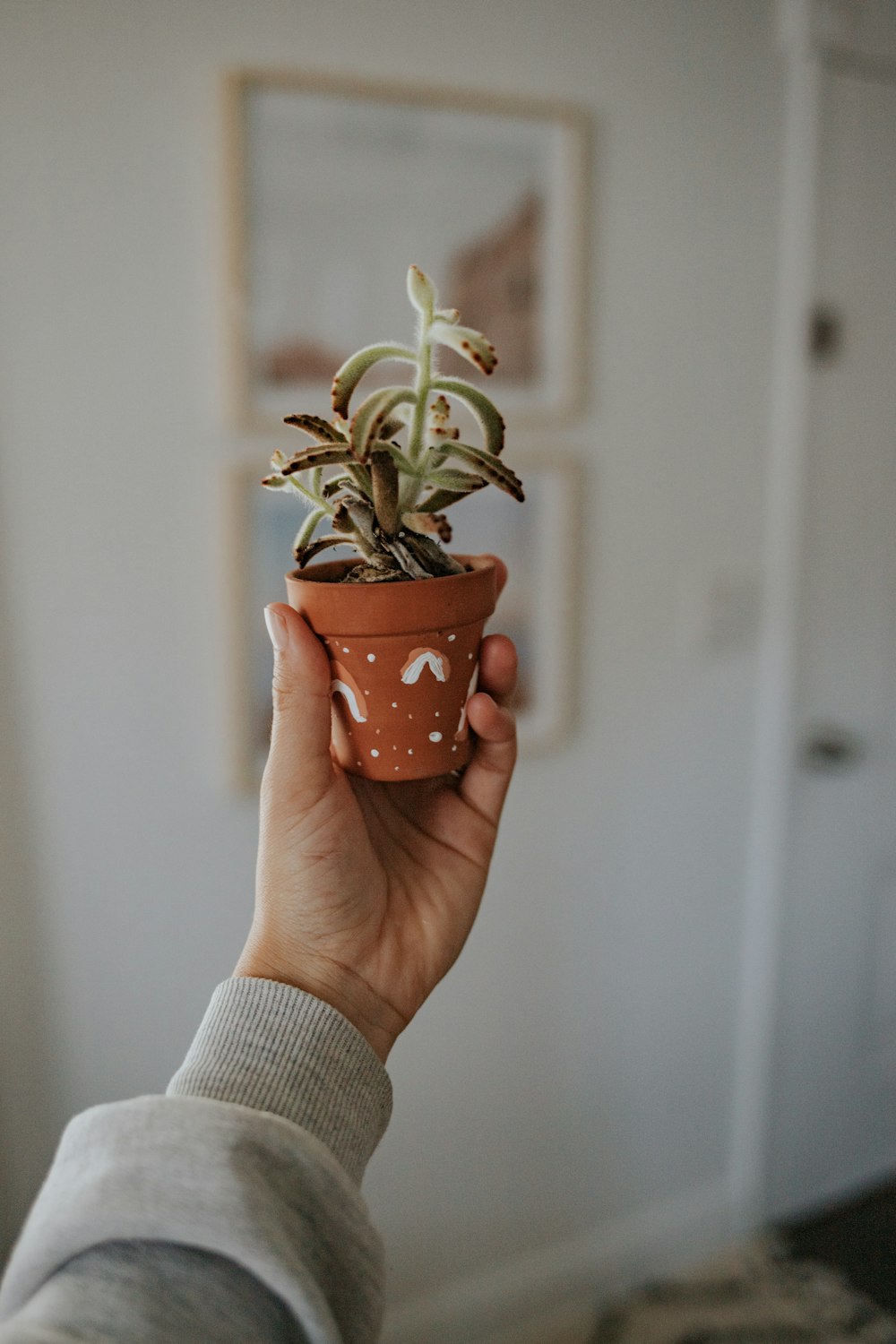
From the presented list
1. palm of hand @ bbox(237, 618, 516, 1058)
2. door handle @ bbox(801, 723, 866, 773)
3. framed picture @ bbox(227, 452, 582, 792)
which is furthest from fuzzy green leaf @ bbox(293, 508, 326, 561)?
door handle @ bbox(801, 723, 866, 773)

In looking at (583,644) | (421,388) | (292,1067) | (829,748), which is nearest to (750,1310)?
(829,748)

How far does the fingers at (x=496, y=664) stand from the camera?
0.85m

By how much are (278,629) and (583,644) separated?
3.53 ft

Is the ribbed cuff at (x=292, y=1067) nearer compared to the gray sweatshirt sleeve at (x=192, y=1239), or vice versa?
the gray sweatshirt sleeve at (x=192, y=1239)

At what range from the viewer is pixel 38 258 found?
1312 mm

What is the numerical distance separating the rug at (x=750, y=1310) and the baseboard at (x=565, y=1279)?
0.14 feet

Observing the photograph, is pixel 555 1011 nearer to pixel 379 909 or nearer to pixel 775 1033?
pixel 775 1033

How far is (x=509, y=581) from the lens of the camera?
170 cm

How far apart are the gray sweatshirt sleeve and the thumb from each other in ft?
0.78

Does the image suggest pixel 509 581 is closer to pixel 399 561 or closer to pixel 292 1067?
pixel 399 561

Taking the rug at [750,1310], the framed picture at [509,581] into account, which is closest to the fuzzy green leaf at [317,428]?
the framed picture at [509,581]

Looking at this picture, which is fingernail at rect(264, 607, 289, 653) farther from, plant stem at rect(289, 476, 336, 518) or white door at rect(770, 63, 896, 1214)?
white door at rect(770, 63, 896, 1214)

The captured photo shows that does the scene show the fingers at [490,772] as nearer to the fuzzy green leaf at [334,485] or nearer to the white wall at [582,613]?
the fuzzy green leaf at [334,485]

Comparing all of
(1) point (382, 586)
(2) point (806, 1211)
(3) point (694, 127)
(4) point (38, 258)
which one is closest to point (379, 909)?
(1) point (382, 586)
